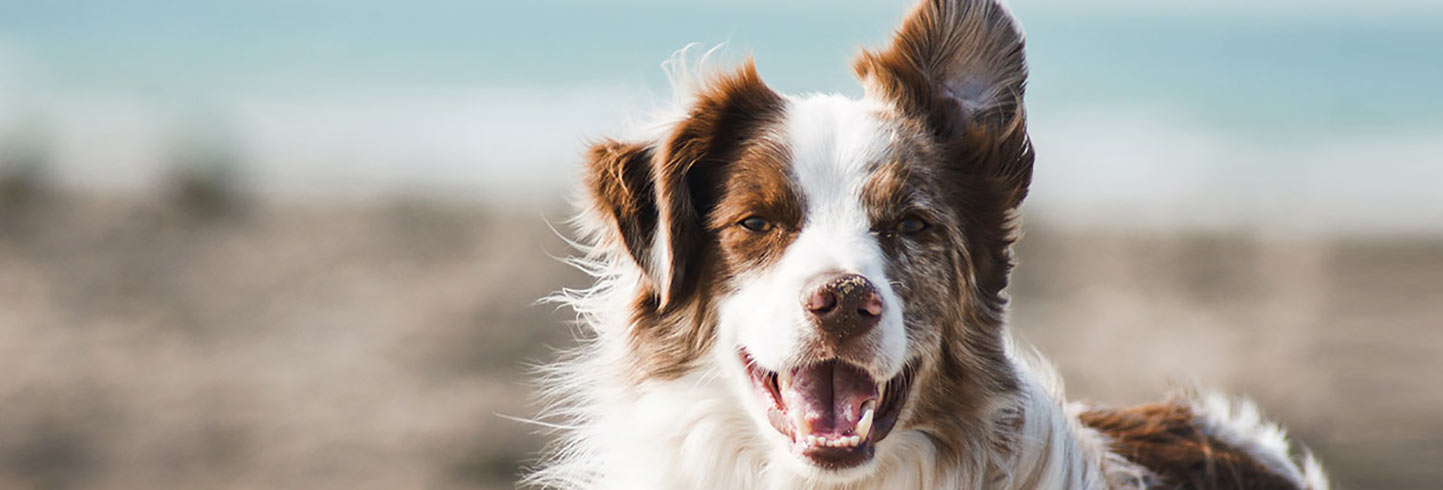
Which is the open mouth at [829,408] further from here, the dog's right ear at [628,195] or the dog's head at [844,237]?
the dog's right ear at [628,195]

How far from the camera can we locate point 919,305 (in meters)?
3.91

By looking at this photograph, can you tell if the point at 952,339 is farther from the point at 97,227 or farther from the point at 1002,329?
the point at 97,227

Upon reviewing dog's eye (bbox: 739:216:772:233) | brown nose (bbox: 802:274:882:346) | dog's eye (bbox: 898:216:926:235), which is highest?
dog's eye (bbox: 898:216:926:235)

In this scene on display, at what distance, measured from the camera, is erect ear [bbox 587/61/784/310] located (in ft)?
13.4

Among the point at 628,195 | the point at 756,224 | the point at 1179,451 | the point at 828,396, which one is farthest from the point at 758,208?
the point at 1179,451

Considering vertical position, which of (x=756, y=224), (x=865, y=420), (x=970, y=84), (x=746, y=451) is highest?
(x=970, y=84)

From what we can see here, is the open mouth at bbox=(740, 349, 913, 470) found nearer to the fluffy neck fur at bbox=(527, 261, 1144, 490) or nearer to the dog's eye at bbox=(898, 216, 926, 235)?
the fluffy neck fur at bbox=(527, 261, 1144, 490)

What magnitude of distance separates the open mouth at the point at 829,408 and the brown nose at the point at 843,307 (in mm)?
147

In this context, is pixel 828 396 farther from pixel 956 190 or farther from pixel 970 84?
pixel 970 84

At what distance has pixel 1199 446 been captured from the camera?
4.94m

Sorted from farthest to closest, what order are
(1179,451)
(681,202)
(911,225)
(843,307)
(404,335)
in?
(404,335), (1179,451), (681,202), (911,225), (843,307)

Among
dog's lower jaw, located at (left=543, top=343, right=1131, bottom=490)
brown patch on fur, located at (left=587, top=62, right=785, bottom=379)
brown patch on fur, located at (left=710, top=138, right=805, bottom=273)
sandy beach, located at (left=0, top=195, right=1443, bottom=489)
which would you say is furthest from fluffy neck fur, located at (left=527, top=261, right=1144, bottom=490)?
sandy beach, located at (left=0, top=195, right=1443, bottom=489)

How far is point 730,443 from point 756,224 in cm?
62

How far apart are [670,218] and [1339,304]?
14336 mm
